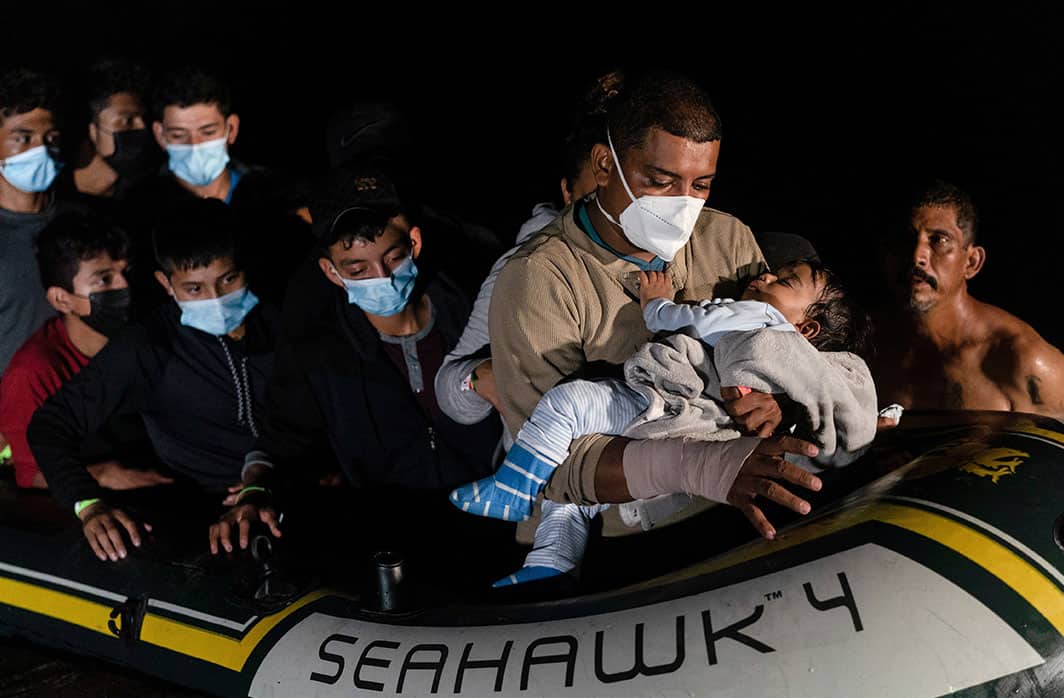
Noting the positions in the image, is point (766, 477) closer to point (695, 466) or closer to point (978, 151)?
point (695, 466)

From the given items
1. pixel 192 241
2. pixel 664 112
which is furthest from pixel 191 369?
pixel 664 112

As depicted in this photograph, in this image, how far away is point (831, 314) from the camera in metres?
2.65

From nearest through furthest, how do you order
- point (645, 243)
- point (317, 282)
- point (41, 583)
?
point (645, 243), point (41, 583), point (317, 282)

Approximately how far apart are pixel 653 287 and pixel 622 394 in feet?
0.76

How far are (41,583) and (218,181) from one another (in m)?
1.66

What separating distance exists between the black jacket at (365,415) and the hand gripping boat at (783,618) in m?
0.49

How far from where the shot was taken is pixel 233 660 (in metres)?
2.81

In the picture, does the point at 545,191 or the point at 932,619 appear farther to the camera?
the point at 545,191

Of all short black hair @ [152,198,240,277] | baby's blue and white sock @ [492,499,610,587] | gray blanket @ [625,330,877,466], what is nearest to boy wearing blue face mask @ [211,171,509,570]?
short black hair @ [152,198,240,277]

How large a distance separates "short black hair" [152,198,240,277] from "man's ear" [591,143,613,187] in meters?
1.29

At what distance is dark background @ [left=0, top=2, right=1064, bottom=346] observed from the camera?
6176mm

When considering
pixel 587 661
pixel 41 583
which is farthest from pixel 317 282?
pixel 587 661

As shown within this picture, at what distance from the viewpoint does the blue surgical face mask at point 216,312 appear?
3.45 meters

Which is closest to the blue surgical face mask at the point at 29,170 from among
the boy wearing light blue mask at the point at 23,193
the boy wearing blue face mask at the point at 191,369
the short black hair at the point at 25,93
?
the boy wearing light blue mask at the point at 23,193
